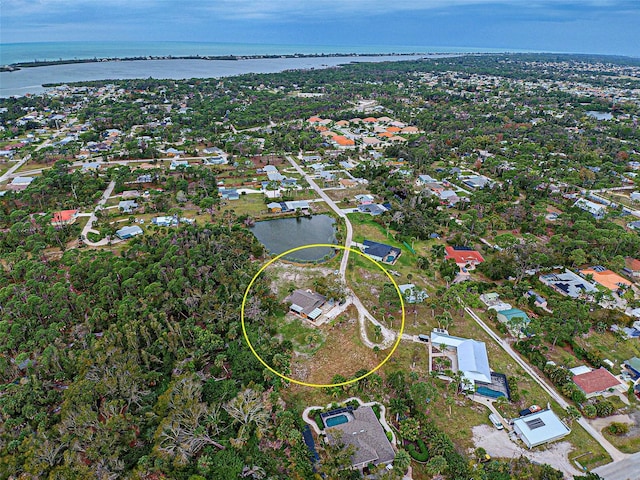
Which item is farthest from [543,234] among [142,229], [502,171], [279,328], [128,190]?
[128,190]

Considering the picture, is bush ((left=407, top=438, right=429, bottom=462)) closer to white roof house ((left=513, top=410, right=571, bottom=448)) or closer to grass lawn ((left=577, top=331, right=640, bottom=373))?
white roof house ((left=513, top=410, right=571, bottom=448))

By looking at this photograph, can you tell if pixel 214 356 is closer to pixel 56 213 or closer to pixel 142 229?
pixel 142 229

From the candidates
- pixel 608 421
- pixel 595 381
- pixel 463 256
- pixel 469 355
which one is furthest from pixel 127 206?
pixel 608 421

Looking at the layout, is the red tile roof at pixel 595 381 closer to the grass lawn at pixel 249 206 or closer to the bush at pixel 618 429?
the bush at pixel 618 429

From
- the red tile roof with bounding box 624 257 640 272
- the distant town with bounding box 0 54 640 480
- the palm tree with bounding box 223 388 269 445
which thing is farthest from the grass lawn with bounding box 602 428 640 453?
the red tile roof with bounding box 624 257 640 272

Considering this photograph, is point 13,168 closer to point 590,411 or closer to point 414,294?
point 414,294

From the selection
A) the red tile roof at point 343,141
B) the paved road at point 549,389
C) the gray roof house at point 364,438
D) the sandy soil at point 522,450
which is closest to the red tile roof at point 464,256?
the paved road at point 549,389
